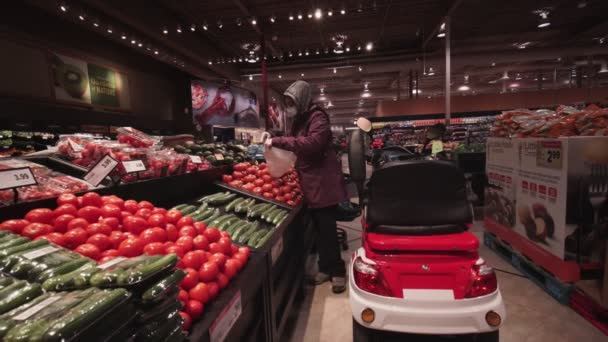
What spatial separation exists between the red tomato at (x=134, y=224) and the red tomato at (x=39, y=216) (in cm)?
28

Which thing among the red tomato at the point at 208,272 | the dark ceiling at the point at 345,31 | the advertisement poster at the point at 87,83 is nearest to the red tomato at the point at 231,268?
the red tomato at the point at 208,272

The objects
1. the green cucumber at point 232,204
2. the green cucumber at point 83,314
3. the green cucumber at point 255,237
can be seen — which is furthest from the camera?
the green cucumber at point 232,204

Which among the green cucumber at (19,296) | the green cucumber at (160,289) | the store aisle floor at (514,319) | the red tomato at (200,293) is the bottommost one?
the store aisle floor at (514,319)

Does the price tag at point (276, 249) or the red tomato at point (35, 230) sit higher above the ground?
the red tomato at point (35, 230)

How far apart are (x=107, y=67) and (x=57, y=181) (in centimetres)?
602

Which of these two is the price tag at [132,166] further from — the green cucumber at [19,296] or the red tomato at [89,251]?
the green cucumber at [19,296]

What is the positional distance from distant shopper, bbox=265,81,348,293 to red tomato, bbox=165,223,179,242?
4.43 feet

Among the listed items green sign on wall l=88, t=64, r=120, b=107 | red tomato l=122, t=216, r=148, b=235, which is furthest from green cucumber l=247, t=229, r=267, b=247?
green sign on wall l=88, t=64, r=120, b=107

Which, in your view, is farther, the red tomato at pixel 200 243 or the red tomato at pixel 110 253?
the red tomato at pixel 200 243

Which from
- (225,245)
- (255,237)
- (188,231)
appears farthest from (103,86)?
(225,245)

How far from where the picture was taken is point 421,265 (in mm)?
1687

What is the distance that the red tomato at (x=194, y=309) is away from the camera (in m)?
1.02

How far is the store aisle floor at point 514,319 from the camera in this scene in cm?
215

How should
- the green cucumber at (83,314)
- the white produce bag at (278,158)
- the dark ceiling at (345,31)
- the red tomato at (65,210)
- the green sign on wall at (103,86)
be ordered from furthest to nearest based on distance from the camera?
the dark ceiling at (345,31), the green sign on wall at (103,86), the white produce bag at (278,158), the red tomato at (65,210), the green cucumber at (83,314)
